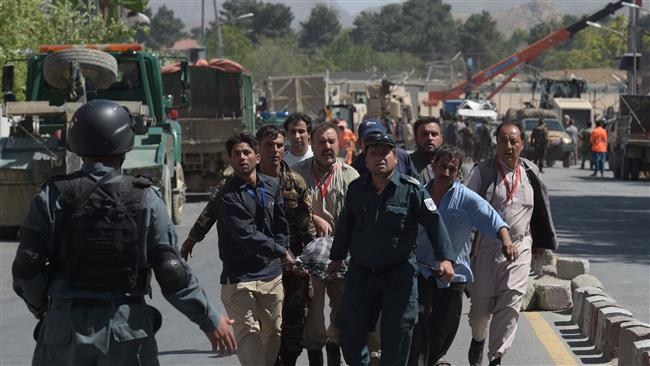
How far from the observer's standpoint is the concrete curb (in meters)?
8.88

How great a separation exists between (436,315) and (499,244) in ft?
2.79

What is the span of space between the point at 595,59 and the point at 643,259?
434 ft

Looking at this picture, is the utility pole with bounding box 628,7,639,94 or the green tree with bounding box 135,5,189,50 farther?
the green tree with bounding box 135,5,189,50

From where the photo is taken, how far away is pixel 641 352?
8.13m

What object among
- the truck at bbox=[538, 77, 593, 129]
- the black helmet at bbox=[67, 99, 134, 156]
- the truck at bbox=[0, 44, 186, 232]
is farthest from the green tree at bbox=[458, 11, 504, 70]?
the black helmet at bbox=[67, 99, 134, 156]

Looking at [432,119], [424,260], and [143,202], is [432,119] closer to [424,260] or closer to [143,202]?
[424,260]

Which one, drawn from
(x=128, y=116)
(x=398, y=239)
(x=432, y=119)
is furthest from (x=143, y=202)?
(x=432, y=119)

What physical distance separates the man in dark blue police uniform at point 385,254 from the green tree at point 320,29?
172 m

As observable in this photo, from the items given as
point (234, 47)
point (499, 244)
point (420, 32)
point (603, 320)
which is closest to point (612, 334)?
point (603, 320)

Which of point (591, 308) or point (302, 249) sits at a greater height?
point (302, 249)

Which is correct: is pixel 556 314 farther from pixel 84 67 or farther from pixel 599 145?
pixel 599 145

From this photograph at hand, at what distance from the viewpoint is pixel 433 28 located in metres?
174

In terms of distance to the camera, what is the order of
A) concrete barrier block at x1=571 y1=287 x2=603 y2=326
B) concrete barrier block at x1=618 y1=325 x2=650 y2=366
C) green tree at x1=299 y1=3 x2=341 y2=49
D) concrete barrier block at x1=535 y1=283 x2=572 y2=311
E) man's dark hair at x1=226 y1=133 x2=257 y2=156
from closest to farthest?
man's dark hair at x1=226 y1=133 x2=257 y2=156, concrete barrier block at x1=618 y1=325 x2=650 y2=366, concrete barrier block at x1=571 y1=287 x2=603 y2=326, concrete barrier block at x1=535 y1=283 x2=572 y2=311, green tree at x1=299 y1=3 x2=341 y2=49

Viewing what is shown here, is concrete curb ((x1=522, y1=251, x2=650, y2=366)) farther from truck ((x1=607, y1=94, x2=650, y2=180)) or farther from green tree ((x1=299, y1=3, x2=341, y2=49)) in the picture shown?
green tree ((x1=299, y1=3, x2=341, y2=49))
